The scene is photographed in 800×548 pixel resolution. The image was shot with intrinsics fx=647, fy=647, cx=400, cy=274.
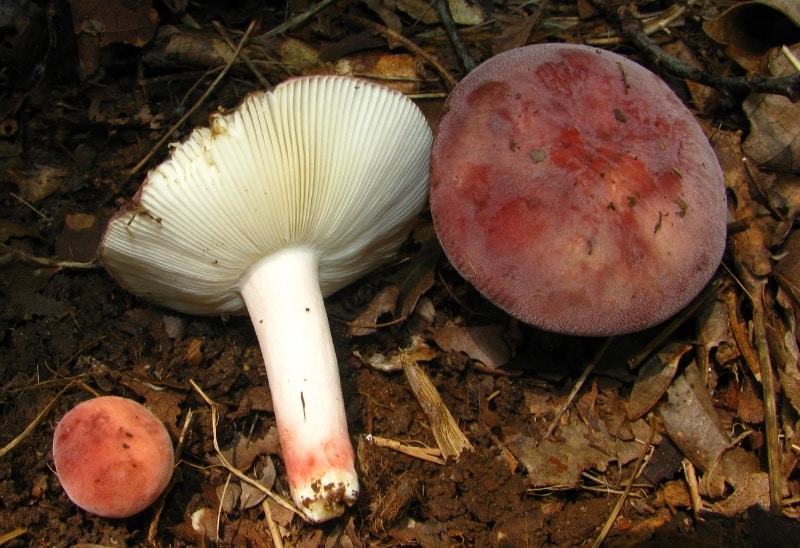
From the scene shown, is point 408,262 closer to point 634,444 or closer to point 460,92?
point 460,92

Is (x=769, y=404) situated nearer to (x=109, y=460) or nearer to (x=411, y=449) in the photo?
(x=411, y=449)

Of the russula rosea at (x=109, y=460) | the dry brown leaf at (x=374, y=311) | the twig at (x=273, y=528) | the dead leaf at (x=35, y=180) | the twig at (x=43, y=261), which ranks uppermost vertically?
the dead leaf at (x=35, y=180)

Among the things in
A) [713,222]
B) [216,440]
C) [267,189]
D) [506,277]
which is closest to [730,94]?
[713,222]

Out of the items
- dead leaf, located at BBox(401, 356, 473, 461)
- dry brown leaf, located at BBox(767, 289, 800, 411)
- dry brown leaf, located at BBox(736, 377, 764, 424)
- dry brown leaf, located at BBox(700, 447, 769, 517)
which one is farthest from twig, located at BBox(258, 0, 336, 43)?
dry brown leaf, located at BBox(700, 447, 769, 517)

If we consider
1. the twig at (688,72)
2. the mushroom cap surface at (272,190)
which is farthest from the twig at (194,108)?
the twig at (688,72)

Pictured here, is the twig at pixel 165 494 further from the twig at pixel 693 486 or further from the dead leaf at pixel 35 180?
the twig at pixel 693 486
